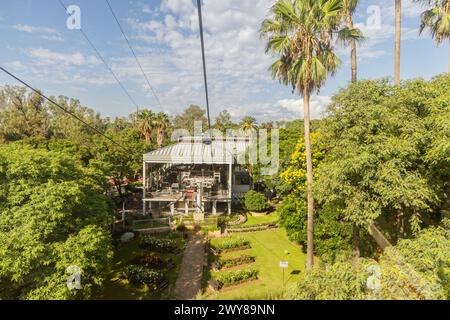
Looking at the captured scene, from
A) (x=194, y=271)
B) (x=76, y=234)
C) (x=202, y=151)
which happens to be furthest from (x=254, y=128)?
(x=76, y=234)

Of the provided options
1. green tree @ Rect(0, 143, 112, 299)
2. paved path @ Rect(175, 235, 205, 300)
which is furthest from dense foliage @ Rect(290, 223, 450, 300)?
paved path @ Rect(175, 235, 205, 300)

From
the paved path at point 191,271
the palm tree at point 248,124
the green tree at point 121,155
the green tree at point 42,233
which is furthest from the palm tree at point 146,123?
the green tree at point 42,233

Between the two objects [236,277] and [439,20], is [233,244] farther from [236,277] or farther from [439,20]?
[439,20]

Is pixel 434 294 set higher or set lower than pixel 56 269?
higher

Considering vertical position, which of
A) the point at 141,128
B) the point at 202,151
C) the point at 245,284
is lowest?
the point at 245,284

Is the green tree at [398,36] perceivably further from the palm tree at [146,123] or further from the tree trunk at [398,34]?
the palm tree at [146,123]

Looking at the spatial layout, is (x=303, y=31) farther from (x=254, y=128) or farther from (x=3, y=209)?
(x=254, y=128)

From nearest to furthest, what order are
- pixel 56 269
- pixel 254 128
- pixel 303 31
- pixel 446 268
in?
1. pixel 446 268
2. pixel 56 269
3. pixel 303 31
4. pixel 254 128
